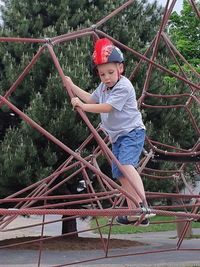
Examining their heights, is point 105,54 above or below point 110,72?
above

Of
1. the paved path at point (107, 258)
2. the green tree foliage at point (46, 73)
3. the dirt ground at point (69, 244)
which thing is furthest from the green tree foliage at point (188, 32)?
the paved path at point (107, 258)

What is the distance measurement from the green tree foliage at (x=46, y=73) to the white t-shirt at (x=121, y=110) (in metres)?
7.72

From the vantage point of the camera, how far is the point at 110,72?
153 inches

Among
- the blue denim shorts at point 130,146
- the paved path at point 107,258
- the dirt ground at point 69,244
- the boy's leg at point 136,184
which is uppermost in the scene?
the blue denim shorts at point 130,146

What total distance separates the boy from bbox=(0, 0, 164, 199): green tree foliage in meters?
7.73

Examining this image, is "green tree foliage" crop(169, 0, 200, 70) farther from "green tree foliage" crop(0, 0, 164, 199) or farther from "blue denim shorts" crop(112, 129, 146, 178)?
"blue denim shorts" crop(112, 129, 146, 178)

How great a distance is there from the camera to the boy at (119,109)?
3.81 m

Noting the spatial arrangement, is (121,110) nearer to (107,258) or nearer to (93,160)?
(93,160)

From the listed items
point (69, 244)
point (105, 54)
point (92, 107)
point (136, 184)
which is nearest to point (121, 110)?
point (92, 107)

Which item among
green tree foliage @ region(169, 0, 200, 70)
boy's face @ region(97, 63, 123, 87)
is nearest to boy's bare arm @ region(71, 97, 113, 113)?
boy's face @ region(97, 63, 123, 87)

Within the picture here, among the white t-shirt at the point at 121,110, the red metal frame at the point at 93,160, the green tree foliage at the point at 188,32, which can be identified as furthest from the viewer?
the green tree foliage at the point at 188,32

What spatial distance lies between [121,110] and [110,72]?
0.30 m

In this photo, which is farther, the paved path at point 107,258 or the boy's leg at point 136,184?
the paved path at point 107,258

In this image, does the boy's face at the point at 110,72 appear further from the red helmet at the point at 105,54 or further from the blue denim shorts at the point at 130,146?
the blue denim shorts at the point at 130,146
